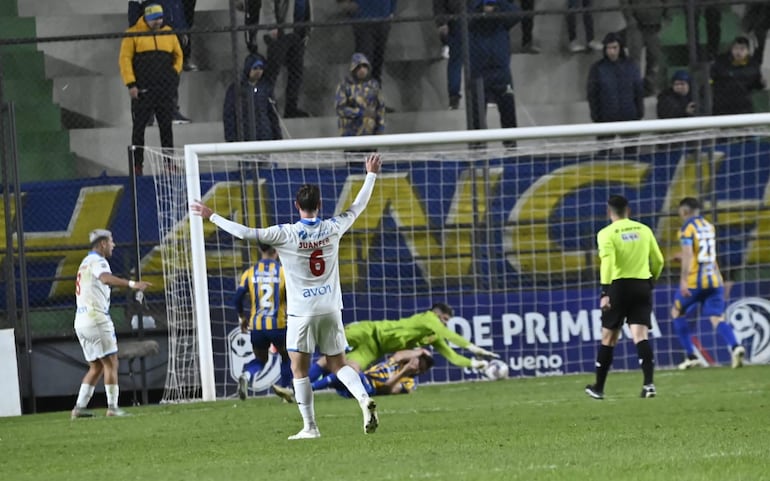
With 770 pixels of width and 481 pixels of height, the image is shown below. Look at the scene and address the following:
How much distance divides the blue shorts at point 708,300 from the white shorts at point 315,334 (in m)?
9.18

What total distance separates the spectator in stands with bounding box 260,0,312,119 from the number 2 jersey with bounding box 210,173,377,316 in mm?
9682

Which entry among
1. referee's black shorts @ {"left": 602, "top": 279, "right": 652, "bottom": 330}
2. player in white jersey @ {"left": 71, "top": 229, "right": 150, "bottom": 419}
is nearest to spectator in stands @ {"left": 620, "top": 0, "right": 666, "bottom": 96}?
referee's black shorts @ {"left": 602, "top": 279, "right": 652, "bottom": 330}

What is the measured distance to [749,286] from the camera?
65.8 feet

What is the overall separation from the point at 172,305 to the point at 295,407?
12.5 ft

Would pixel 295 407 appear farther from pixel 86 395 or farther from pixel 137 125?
pixel 137 125

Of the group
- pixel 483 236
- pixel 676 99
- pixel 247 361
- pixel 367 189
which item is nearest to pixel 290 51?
pixel 483 236

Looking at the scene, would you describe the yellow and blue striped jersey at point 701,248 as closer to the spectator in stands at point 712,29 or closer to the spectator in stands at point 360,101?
the spectator in stands at point 712,29

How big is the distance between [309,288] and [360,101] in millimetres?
9777

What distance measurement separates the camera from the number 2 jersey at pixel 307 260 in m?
10.7

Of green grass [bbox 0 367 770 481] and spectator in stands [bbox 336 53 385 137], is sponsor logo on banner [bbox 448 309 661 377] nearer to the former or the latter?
green grass [bbox 0 367 770 481]

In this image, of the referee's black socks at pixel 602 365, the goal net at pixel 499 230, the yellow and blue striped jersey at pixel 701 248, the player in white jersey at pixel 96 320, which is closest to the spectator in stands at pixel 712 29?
the goal net at pixel 499 230

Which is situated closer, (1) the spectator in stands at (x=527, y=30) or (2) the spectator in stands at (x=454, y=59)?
(2) the spectator in stands at (x=454, y=59)

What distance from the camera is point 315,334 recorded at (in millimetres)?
10859

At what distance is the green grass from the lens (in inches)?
315
